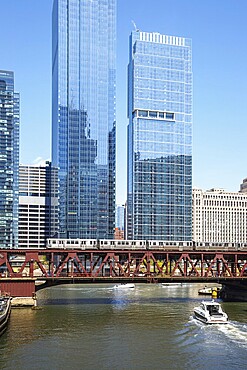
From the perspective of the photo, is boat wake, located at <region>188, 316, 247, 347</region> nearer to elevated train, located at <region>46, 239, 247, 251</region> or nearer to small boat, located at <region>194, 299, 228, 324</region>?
small boat, located at <region>194, 299, 228, 324</region>

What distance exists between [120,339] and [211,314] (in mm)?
17202

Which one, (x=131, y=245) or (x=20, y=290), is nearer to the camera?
(x=20, y=290)

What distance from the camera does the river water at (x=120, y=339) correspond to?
5166 cm

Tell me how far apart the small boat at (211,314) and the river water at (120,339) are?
3.76ft

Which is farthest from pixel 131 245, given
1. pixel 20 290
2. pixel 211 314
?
pixel 211 314

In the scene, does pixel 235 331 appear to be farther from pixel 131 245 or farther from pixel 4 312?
pixel 131 245

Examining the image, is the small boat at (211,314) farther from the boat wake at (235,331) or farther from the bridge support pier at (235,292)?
the bridge support pier at (235,292)

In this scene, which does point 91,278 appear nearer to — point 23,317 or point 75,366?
point 23,317

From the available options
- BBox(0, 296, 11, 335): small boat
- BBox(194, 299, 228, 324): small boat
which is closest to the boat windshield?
BBox(194, 299, 228, 324): small boat

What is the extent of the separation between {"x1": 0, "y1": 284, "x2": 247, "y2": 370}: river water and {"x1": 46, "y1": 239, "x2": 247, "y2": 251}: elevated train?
80.5 ft

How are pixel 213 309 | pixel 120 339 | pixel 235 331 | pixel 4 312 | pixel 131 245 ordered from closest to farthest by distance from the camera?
pixel 120 339
pixel 235 331
pixel 4 312
pixel 213 309
pixel 131 245

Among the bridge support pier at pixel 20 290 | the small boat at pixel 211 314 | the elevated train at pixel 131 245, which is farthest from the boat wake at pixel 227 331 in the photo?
the elevated train at pixel 131 245

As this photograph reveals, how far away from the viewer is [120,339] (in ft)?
205

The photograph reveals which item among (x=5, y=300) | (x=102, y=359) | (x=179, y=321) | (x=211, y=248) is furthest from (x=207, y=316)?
(x=211, y=248)
